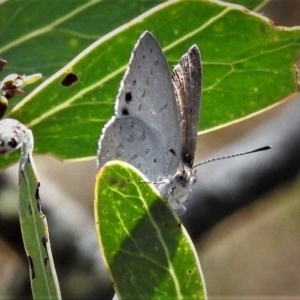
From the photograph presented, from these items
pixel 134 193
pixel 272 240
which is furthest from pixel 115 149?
pixel 272 240

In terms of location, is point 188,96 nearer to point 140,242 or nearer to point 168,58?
point 168,58

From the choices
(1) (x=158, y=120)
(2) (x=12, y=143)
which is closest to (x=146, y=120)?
(1) (x=158, y=120)

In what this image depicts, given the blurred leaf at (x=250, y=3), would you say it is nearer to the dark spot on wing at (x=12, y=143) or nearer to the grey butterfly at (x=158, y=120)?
the grey butterfly at (x=158, y=120)

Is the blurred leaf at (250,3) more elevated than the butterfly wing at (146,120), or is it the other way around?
the blurred leaf at (250,3)

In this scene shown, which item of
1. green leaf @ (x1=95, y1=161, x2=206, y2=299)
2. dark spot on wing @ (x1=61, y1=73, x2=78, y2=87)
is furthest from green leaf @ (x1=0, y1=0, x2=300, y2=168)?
green leaf @ (x1=95, y1=161, x2=206, y2=299)

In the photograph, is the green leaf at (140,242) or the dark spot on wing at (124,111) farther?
the dark spot on wing at (124,111)

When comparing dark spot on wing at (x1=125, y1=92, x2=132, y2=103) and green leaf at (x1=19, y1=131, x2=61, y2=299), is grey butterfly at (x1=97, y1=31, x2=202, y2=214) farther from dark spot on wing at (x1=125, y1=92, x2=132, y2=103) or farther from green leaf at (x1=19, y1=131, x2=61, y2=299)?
green leaf at (x1=19, y1=131, x2=61, y2=299)

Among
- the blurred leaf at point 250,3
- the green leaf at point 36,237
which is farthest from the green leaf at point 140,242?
the blurred leaf at point 250,3
